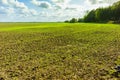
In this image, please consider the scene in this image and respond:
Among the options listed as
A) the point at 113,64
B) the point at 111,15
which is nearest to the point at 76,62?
the point at 113,64

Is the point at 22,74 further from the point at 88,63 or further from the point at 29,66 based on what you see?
the point at 88,63

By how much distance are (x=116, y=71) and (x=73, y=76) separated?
9.08 feet

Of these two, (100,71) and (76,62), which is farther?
(76,62)

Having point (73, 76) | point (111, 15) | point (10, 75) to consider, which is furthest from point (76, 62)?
point (111, 15)

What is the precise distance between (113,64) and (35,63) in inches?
229

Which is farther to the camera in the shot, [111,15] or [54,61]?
[111,15]

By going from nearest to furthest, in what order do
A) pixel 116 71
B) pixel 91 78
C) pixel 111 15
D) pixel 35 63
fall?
pixel 91 78 → pixel 116 71 → pixel 35 63 → pixel 111 15

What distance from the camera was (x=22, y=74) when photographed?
13102mm

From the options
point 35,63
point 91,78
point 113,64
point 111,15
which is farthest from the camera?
point 111,15

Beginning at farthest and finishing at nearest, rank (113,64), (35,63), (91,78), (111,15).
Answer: (111,15) < (35,63) < (113,64) < (91,78)

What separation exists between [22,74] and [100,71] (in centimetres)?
491

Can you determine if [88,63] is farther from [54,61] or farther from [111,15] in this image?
[111,15]

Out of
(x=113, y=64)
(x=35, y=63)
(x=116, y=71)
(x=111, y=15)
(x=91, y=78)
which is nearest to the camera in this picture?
(x=91, y=78)

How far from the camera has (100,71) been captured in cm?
1331
